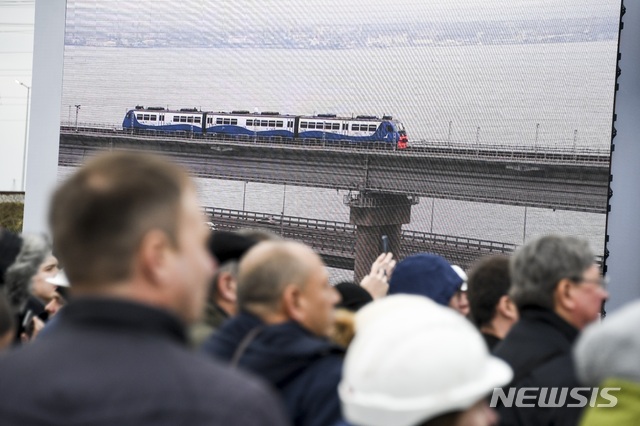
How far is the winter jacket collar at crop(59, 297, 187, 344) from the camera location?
1.16 meters

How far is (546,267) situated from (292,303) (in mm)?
813

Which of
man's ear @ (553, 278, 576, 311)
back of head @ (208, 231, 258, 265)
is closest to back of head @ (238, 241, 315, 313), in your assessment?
back of head @ (208, 231, 258, 265)

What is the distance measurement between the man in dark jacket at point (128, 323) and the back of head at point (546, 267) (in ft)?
5.02

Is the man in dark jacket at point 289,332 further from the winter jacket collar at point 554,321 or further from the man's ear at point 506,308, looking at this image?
the man's ear at point 506,308

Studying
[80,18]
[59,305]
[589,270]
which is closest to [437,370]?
[589,270]

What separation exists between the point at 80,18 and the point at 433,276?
5.30 m

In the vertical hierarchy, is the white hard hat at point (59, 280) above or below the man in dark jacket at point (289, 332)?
below

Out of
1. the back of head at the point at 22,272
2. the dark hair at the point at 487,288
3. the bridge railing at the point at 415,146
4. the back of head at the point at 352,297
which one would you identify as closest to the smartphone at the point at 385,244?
the bridge railing at the point at 415,146

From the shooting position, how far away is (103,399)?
1.09 m

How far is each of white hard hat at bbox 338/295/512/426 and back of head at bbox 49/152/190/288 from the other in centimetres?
50

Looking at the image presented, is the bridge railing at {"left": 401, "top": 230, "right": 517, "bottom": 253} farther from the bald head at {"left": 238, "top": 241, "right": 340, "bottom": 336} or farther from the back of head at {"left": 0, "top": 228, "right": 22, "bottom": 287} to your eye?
the bald head at {"left": 238, "top": 241, "right": 340, "bottom": 336}

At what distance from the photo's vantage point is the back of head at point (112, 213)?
1171 mm

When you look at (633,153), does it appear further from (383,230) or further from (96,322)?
(96,322)

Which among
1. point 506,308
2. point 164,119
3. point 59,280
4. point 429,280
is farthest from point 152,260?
point 164,119
